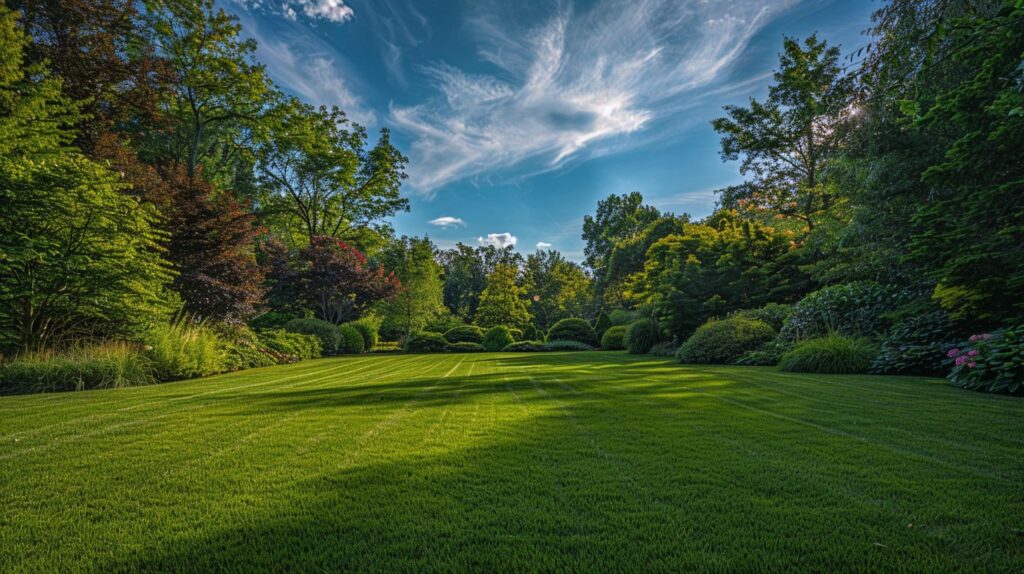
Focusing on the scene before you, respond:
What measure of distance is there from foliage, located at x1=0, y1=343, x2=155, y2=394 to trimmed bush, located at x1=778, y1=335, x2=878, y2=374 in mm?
11676

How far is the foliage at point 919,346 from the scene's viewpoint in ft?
21.1

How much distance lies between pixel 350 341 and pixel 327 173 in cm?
1029

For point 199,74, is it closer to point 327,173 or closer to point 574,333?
point 327,173

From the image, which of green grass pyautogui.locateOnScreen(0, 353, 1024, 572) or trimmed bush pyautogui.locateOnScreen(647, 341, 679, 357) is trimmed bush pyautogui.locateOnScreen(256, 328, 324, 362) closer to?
green grass pyautogui.locateOnScreen(0, 353, 1024, 572)

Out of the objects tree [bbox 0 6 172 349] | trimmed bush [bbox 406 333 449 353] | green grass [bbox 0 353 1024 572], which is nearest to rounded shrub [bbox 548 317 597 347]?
trimmed bush [bbox 406 333 449 353]

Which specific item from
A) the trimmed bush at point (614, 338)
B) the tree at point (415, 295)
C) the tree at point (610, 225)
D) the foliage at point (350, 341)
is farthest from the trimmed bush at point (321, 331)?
the tree at point (610, 225)

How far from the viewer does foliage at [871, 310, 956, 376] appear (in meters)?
6.43

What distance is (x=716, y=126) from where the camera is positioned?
808 inches

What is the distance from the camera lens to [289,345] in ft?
41.9

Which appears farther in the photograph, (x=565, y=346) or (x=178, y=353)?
(x=565, y=346)

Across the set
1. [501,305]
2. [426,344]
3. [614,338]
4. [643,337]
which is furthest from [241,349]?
[501,305]

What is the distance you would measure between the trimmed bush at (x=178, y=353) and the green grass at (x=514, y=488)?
3.87m

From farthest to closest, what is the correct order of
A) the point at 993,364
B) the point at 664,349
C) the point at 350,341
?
the point at 350,341 < the point at 664,349 < the point at 993,364

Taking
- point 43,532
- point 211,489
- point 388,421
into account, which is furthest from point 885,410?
point 43,532
